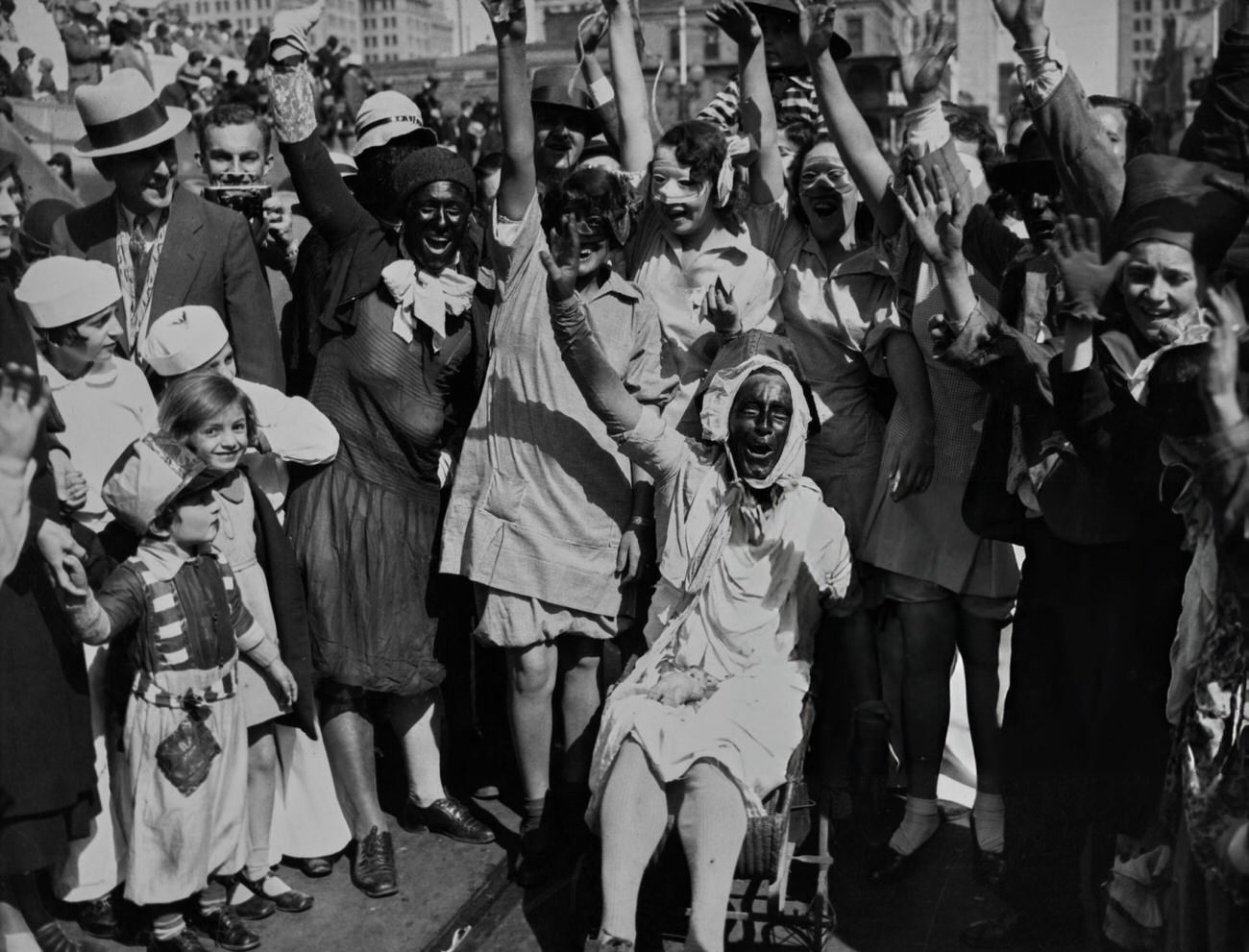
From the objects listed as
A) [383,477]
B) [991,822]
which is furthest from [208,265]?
[991,822]

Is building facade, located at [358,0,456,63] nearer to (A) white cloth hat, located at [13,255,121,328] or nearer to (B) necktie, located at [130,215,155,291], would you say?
(B) necktie, located at [130,215,155,291]

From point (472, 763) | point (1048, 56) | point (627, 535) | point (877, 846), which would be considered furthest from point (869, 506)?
point (472, 763)

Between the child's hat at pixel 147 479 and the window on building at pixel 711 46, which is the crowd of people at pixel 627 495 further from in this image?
the window on building at pixel 711 46

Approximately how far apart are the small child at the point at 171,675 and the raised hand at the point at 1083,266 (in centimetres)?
244

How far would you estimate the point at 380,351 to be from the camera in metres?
4.94

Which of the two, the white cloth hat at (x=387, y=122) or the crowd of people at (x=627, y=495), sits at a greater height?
the white cloth hat at (x=387, y=122)

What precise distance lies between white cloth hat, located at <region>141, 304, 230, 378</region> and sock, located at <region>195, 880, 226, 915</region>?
5.15 feet

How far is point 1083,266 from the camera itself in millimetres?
3695

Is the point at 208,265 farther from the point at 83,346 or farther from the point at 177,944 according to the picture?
the point at 177,944

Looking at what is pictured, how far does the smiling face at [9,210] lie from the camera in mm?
4629

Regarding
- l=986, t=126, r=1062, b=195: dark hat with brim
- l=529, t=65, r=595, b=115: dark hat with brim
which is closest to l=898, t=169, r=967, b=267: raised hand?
l=986, t=126, r=1062, b=195: dark hat with brim

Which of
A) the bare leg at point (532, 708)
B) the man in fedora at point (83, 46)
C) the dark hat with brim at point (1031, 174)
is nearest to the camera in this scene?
the dark hat with brim at point (1031, 174)

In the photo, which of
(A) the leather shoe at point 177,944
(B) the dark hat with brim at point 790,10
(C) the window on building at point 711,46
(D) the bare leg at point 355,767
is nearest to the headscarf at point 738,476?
(D) the bare leg at point 355,767

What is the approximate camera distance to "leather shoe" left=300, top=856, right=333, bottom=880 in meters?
4.89
